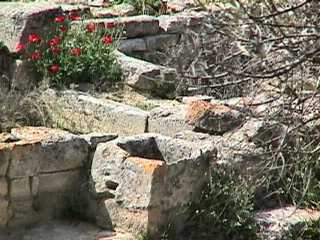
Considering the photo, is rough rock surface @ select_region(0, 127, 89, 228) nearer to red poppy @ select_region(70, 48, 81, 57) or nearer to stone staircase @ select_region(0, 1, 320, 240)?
stone staircase @ select_region(0, 1, 320, 240)

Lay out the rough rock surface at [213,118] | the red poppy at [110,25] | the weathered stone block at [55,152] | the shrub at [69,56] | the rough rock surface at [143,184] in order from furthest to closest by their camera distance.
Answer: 1. the red poppy at [110,25]
2. the shrub at [69,56]
3. the rough rock surface at [213,118]
4. the weathered stone block at [55,152]
5. the rough rock surface at [143,184]

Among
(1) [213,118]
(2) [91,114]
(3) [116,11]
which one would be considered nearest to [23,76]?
(2) [91,114]

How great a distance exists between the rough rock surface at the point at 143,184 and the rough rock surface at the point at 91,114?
108 cm

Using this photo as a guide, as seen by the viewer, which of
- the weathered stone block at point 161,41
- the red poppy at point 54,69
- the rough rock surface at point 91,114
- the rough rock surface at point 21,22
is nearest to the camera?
the rough rock surface at point 91,114

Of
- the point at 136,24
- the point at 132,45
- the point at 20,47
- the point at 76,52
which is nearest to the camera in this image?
the point at 76,52

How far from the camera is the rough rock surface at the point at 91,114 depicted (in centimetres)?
833

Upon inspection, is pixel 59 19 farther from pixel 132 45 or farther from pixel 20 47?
pixel 132 45

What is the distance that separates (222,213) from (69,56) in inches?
118

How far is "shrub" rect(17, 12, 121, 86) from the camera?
9.30 m

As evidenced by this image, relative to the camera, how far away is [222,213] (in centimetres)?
700

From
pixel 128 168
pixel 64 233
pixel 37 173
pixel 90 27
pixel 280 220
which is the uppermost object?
pixel 90 27

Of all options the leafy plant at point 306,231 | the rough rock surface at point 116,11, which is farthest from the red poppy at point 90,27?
the leafy plant at point 306,231

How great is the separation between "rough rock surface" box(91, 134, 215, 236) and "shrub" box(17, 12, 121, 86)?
2.21m

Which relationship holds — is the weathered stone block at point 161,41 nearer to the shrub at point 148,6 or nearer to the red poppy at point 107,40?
the shrub at point 148,6
